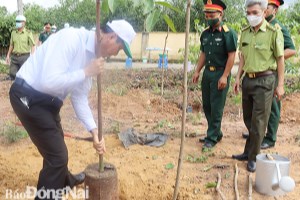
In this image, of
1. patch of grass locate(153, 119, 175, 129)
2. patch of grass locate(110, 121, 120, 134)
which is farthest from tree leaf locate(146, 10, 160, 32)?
patch of grass locate(153, 119, 175, 129)

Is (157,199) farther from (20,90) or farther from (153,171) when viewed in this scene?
(20,90)

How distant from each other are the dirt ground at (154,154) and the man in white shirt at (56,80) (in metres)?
1.02

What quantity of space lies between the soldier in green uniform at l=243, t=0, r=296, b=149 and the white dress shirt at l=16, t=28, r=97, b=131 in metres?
2.40

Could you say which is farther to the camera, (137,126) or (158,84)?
(158,84)

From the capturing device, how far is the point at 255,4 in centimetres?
364

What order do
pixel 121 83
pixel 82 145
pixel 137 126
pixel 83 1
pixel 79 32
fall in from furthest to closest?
1. pixel 83 1
2. pixel 121 83
3. pixel 137 126
4. pixel 82 145
5. pixel 79 32

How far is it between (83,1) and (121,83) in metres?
23.8

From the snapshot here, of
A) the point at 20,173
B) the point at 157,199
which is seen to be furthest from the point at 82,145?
the point at 157,199

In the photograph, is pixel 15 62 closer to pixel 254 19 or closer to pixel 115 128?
pixel 115 128

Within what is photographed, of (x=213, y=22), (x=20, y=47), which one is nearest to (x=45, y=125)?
(x=213, y=22)

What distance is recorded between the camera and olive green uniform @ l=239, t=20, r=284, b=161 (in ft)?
12.1

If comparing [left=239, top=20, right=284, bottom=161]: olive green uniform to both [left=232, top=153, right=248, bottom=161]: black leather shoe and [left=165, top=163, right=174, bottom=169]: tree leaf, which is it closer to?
[left=232, top=153, right=248, bottom=161]: black leather shoe

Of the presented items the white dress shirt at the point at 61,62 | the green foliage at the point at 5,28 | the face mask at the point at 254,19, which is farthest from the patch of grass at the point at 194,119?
the green foliage at the point at 5,28

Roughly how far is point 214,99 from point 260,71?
0.85 metres
